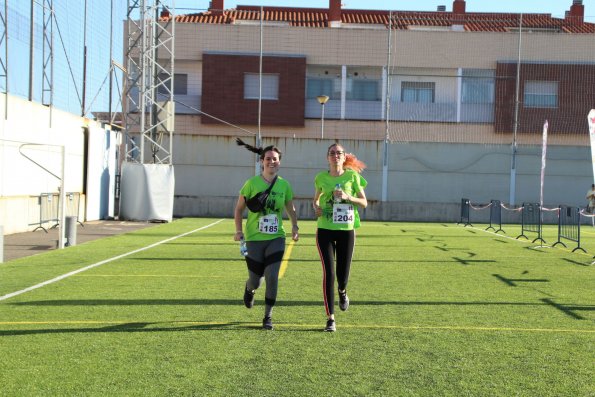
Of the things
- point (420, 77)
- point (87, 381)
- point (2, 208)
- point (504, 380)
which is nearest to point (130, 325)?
point (87, 381)

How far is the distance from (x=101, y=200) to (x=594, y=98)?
2274 centimetres

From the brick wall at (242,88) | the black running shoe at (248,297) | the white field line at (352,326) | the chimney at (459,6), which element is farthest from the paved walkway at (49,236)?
the chimney at (459,6)

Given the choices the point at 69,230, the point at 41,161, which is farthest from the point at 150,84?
the point at 69,230

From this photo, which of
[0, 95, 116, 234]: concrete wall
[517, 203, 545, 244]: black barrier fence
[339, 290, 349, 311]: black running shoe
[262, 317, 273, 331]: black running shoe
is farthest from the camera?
[517, 203, 545, 244]: black barrier fence

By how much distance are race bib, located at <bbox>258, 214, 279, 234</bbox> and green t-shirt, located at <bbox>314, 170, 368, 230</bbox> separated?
564mm

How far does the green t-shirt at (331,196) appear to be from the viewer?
862 centimetres

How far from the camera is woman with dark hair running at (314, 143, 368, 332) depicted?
856 centimetres

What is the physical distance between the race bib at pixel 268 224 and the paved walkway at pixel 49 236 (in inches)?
341

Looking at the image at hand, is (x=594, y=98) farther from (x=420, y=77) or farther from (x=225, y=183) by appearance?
(x=225, y=183)

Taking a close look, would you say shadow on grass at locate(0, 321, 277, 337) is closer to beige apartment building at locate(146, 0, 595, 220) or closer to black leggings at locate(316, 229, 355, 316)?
black leggings at locate(316, 229, 355, 316)

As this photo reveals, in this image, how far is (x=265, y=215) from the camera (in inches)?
330

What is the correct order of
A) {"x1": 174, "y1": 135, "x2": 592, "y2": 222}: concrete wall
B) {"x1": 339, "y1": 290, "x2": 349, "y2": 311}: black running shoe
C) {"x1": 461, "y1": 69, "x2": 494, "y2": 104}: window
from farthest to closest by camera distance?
1. {"x1": 461, "y1": 69, "x2": 494, "y2": 104}: window
2. {"x1": 174, "y1": 135, "x2": 592, "y2": 222}: concrete wall
3. {"x1": 339, "y1": 290, "x2": 349, "y2": 311}: black running shoe

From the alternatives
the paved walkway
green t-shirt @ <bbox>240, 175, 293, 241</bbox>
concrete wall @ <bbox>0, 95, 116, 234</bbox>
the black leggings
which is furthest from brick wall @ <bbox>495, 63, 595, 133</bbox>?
green t-shirt @ <bbox>240, 175, 293, 241</bbox>

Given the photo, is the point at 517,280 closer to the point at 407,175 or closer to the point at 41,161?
the point at 41,161
